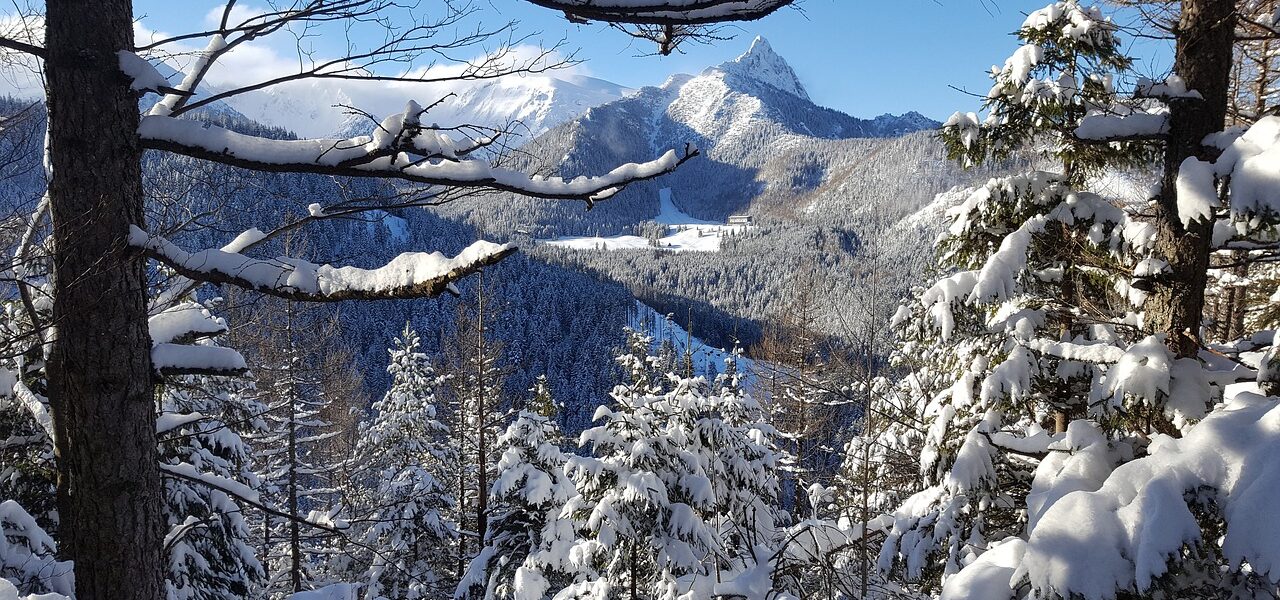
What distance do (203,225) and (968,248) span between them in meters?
6.40

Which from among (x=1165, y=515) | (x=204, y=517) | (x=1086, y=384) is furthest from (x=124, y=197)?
(x=1086, y=384)

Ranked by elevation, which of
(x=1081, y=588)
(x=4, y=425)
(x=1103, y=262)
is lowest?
(x=4, y=425)

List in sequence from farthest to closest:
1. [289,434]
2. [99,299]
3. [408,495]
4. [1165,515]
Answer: [408,495], [289,434], [1165,515], [99,299]

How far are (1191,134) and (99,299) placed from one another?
5.80 metres

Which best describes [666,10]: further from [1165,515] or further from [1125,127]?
[1125,127]

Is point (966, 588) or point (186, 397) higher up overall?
point (966, 588)

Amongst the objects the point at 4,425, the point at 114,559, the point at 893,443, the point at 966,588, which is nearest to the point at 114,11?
the point at 114,559

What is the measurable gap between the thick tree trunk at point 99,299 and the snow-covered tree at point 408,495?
1213 centimetres

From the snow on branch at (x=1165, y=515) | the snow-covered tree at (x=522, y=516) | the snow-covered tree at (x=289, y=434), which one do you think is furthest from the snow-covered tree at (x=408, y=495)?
the snow on branch at (x=1165, y=515)

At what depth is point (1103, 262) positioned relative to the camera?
430 cm

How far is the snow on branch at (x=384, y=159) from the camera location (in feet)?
6.57

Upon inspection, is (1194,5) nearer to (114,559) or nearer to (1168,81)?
(1168,81)

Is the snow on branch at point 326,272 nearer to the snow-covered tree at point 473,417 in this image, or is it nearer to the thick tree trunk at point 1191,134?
the thick tree trunk at point 1191,134

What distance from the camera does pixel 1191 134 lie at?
3.81 m
